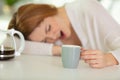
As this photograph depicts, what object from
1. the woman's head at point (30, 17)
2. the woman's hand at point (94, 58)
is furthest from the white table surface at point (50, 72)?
the woman's head at point (30, 17)

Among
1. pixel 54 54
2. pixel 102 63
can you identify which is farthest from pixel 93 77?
pixel 54 54

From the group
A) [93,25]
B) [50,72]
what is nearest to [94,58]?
[50,72]

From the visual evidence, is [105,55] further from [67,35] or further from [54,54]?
[67,35]

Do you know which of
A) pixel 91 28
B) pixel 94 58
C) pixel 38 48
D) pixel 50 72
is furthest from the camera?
pixel 91 28

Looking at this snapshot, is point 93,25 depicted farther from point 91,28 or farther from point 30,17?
point 30,17

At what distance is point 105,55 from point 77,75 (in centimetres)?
22

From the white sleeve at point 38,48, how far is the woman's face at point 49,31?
0.18ft

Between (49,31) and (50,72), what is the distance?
55cm

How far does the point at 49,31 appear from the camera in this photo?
141 cm

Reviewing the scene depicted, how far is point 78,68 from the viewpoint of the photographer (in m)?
0.97

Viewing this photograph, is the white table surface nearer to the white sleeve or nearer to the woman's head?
the white sleeve

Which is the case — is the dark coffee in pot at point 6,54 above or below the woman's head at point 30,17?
below

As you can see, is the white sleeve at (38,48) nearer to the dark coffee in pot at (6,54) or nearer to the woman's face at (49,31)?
the woman's face at (49,31)

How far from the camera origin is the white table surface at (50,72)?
0.81 m
